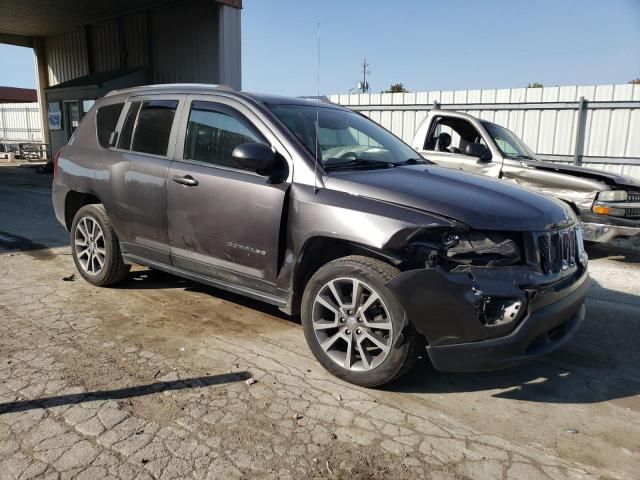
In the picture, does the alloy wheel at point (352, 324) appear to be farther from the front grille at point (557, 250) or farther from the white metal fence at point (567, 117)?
the white metal fence at point (567, 117)

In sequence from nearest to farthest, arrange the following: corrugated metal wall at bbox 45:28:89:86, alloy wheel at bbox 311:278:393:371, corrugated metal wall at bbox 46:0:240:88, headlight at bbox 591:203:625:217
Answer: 1. alloy wheel at bbox 311:278:393:371
2. headlight at bbox 591:203:625:217
3. corrugated metal wall at bbox 46:0:240:88
4. corrugated metal wall at bbox 45:28:89:86

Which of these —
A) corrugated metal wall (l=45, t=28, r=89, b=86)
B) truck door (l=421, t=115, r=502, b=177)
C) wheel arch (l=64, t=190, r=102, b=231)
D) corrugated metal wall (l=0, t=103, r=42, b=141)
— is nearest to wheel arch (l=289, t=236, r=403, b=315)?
wheel arch (l=64, t=190, r=102, b=231)

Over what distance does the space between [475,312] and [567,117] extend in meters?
9.51

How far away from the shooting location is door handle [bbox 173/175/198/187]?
13.0 feet

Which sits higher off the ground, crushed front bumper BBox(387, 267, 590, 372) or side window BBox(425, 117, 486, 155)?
side window BBox(425, 117, 486, 155)

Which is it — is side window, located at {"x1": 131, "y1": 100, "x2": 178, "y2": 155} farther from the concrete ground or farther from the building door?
the building door

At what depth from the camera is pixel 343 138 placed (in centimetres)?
410

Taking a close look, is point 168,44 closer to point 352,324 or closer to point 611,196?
point 611,196

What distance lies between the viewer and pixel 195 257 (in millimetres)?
4086

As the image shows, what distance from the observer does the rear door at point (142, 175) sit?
14.0 ft

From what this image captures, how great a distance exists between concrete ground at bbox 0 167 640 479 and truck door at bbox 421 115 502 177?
2992 millimetres

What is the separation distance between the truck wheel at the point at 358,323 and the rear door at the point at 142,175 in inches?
63.7

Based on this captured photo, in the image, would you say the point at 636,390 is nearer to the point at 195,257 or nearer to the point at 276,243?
the point at 276,243

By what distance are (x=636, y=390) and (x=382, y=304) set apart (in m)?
1.80
